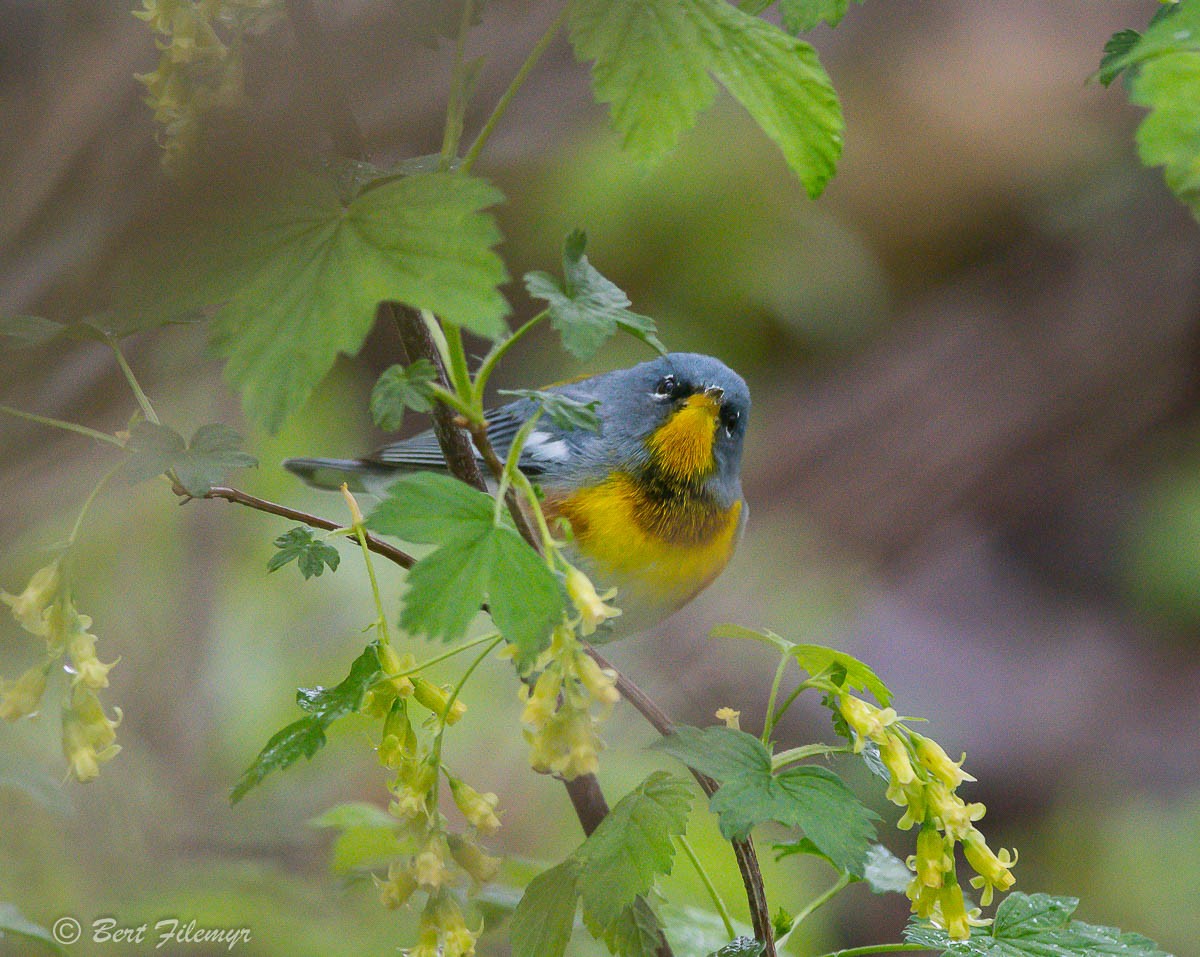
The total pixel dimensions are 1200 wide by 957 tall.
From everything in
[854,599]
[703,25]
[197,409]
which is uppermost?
[703,25]

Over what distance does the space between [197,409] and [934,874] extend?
276cm

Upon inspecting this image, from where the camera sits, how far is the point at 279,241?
68 centimetres

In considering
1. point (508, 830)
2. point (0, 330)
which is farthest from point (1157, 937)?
point (0, 330)

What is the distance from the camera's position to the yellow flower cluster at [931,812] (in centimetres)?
81

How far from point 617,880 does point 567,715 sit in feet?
0.49

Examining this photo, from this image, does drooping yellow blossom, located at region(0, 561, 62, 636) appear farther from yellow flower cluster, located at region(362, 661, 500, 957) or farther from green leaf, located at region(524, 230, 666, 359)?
green leaf, located at region(524, 230, 666, 359)

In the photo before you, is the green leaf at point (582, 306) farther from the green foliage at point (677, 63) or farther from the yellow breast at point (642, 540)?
the yellow breast at point (642, 540)

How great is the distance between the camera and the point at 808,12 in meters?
0.80

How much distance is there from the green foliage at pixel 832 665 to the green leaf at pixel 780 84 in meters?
0.33

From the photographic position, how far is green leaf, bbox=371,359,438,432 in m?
0.68

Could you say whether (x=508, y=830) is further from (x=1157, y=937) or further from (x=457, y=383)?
(x=457, y=383)

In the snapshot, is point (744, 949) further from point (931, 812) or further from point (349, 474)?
point (349, 474)

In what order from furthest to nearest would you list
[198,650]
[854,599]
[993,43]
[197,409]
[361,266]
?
[993,43] → [854,599] → [197,409] → [198,650] → [361,266]

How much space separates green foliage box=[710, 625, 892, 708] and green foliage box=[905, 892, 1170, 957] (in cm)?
21
